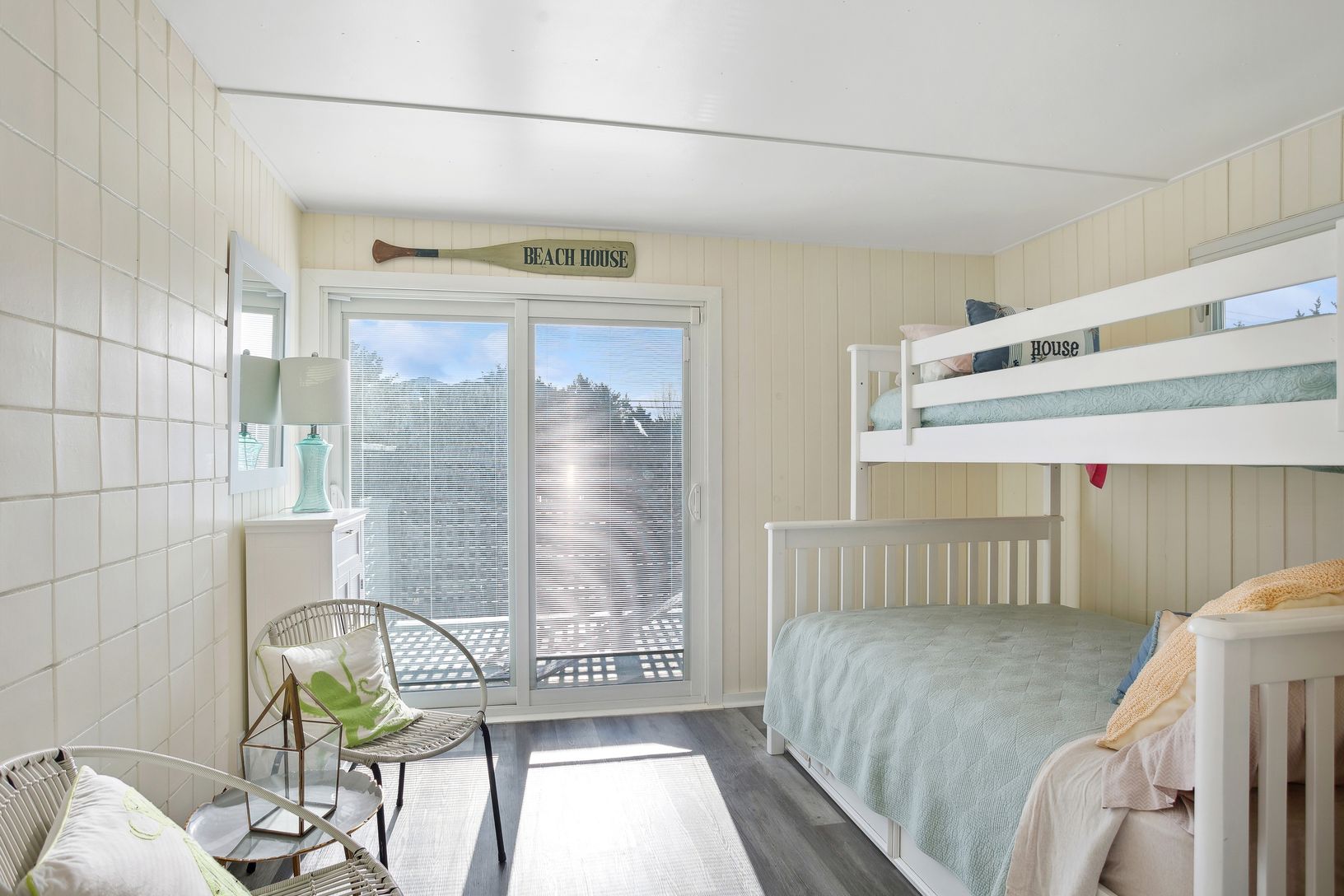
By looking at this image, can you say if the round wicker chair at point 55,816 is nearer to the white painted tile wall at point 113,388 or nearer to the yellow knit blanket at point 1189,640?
the white painted tile wall at point 113,388

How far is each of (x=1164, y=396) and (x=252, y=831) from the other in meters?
2.18

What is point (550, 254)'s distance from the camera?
354cm

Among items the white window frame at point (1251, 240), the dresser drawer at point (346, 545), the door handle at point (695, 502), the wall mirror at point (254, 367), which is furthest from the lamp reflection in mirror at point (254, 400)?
the white window frame at point (1251, 240)

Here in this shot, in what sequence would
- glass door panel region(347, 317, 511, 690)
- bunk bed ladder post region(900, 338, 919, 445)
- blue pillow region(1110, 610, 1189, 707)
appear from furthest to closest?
glass door panel region(347, 317, 511, 690)
bunk bed ladder post region(900, 338, 919, 445)
blue pillow region(1110, 610, 1189, 707)

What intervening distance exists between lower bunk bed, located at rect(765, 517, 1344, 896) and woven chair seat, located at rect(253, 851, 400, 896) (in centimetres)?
125

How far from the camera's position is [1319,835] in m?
1.18

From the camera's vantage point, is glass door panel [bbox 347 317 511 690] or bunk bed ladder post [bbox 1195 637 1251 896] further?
glass door panel [bbox 347 317 511 690]

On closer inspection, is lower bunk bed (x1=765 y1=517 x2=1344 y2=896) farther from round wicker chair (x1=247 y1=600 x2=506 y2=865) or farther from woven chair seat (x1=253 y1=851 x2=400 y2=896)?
woven chair seat (x1=253 y1=851 x2=400 y2=896)

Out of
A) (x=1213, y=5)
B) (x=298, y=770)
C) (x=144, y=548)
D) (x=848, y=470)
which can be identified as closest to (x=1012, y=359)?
(x=1213, y=5)

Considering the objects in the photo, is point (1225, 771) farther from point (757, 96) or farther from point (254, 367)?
point (254, 367)

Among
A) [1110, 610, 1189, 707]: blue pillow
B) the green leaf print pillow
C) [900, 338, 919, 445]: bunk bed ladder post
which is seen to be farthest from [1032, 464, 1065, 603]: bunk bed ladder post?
the green leaf print pillow

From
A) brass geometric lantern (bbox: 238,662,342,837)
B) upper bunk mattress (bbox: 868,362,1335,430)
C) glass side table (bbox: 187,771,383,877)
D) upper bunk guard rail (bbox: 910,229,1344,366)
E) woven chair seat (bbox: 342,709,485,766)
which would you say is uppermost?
upper bunk guard rail (bbox: 910,229,1344,366)

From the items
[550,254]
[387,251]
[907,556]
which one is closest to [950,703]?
[907,556]

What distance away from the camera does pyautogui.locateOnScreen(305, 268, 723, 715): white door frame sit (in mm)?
3369
